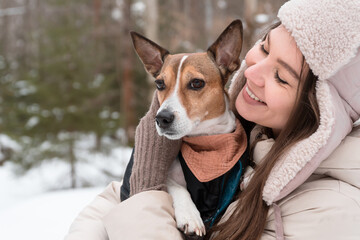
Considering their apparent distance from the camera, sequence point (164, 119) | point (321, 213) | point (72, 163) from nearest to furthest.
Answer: point (321, 213)
point (164, 119)
point (72, 163)

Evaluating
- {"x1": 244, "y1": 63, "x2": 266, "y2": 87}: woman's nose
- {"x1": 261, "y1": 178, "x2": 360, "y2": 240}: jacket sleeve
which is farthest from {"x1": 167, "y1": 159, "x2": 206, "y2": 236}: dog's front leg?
{"x1": 244, "y1": 63, "x2": 266, "y2": 87}: woman's nose

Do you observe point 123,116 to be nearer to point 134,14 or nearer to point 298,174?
point 134,14

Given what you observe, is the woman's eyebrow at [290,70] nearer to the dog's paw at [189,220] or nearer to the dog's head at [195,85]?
the dog's head at [195,85]

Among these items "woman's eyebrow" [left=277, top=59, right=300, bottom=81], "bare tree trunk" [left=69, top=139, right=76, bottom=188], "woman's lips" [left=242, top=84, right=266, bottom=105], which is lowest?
"bare tree trunk" [left=69, top=139, right=76, bottom=188]

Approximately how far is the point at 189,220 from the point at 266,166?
1.59 feet

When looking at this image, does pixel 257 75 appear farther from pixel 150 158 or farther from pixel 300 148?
pixel 150 158

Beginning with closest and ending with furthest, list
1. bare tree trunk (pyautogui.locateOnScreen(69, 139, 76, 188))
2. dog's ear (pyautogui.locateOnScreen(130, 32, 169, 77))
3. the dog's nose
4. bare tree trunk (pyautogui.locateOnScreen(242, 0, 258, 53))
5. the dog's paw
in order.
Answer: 1. the dog's paw
2. the dog's nose
3. dog's ear (pyautogui.locateOnScreen(130, 32, 169, 77))
4. bare tree trunk (pyautogui.locateOnScreen(242, 0, 258, 53))
5. bare tree trunk (pyautogui.locateOnScreen(69, 139, 76, 188))

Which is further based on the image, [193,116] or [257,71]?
[193,116]

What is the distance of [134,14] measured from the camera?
32.6 ft

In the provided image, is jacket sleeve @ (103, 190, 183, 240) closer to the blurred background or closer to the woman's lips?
the woman's lips

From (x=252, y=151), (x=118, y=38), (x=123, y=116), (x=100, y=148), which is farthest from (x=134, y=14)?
(x=252, y=151)

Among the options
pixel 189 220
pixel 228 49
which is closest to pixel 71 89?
pixel 228 49

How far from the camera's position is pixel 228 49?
2324 millimetres

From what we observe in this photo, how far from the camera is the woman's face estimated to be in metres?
1.63
